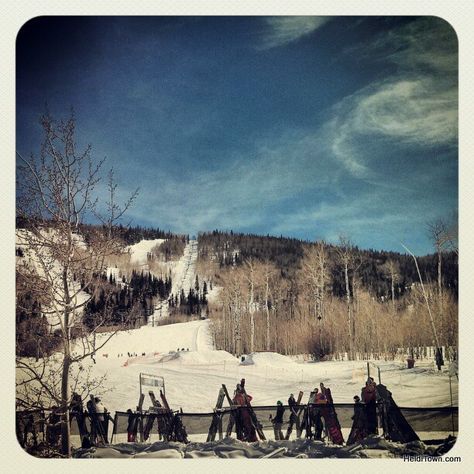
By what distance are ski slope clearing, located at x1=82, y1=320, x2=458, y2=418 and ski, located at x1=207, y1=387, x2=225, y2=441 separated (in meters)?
0.06

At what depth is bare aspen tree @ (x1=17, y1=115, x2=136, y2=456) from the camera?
512 centimetres

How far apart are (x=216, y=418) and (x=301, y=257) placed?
72.3 inches

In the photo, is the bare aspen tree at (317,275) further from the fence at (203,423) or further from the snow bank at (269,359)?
the fence at (203,423)

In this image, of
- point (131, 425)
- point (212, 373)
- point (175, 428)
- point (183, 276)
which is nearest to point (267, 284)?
point (183, 276)

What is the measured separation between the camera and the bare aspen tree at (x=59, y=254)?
512 cm

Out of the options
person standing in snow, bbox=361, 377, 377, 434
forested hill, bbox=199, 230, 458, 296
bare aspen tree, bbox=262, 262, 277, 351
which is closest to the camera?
person standing in snow, bbox=361, 377, 377, 434

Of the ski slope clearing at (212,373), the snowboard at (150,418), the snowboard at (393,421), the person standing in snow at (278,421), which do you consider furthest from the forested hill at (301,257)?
the snowboard at (150,418)

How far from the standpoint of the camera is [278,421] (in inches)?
206

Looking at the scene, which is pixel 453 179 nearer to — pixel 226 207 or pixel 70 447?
pixel 226 207

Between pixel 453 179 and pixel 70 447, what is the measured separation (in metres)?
4.60

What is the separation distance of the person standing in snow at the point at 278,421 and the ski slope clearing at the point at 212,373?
0.28 feet

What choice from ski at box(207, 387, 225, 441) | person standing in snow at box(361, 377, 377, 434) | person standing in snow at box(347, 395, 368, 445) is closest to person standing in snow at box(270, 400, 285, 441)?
ski at box(207, 387, 225, 441)

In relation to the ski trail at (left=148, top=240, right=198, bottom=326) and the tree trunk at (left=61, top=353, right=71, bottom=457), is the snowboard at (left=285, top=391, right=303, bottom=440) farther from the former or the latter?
the tree trunk at (left=61, top=353, right=71, bottom=457)

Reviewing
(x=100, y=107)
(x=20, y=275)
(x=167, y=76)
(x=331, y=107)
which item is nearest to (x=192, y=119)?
(x=167, y=76)
